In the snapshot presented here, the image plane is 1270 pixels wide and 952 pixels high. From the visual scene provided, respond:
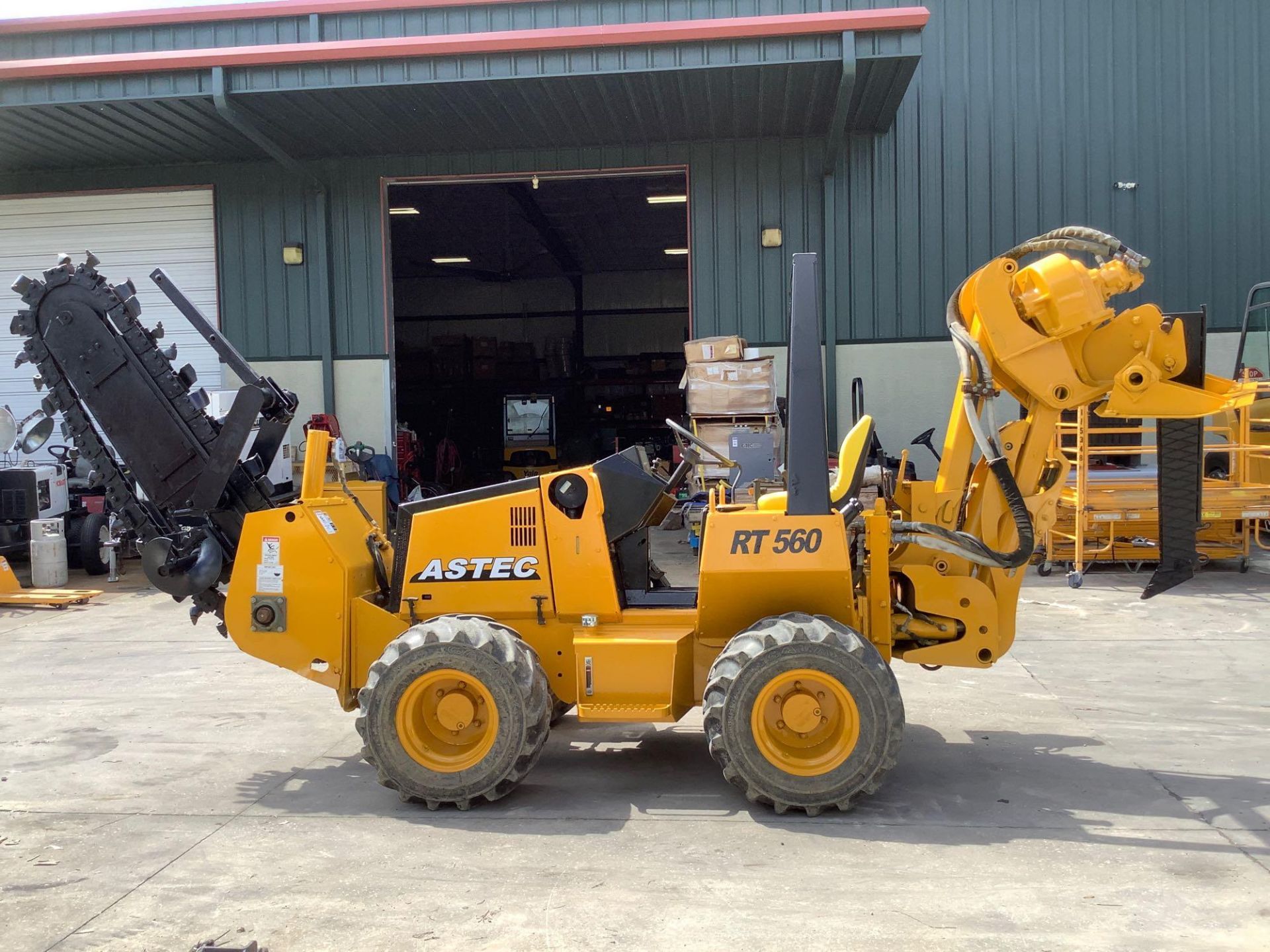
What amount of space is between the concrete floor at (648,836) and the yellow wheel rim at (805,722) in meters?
0.28

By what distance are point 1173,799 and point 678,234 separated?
2265cm

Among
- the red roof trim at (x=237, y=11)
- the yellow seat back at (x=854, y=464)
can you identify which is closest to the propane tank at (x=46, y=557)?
the red roof trim at (x=237, y=11)

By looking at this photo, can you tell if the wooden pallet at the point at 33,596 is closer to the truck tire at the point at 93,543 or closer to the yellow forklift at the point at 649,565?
the truck tire at the point at 93,543

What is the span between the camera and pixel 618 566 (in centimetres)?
569

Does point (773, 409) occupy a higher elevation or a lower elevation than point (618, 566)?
higher

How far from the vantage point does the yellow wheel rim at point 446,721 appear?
4984 mm

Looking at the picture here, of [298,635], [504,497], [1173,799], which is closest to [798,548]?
[504,497]

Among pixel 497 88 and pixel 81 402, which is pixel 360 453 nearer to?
pixel 497 88

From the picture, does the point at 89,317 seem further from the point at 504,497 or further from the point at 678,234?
the point at 678,234

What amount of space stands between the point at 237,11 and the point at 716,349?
829 cm

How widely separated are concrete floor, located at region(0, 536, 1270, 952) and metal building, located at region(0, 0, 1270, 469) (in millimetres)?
8624

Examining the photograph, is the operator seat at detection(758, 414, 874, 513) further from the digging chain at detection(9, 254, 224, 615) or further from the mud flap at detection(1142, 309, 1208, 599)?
the digging chain at detection(9, 254, 224, 615)

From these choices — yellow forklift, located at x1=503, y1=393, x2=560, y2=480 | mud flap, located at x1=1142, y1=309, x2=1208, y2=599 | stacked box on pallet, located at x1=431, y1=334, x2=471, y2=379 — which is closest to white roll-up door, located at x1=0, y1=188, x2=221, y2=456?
yellow forklift, located at x1=503, y1=393, x2=560, y2=480

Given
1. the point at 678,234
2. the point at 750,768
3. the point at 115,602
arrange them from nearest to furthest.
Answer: the point at 750,768 → the point at 115,602 → the point at 678,234
